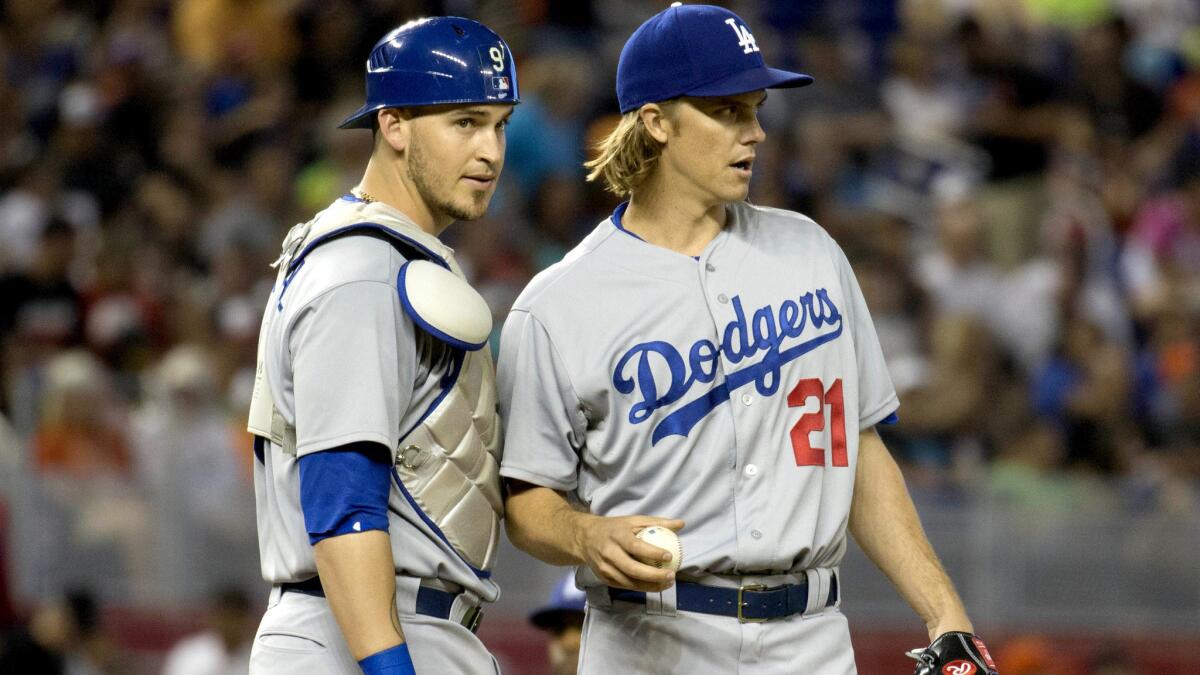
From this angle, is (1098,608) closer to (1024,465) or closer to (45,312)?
(1024,465)

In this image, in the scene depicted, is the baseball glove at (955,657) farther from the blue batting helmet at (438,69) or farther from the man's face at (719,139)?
the blue batting helmet at (438,69)

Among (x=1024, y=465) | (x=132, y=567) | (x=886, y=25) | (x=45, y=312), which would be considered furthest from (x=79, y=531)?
(x=886, y=25)

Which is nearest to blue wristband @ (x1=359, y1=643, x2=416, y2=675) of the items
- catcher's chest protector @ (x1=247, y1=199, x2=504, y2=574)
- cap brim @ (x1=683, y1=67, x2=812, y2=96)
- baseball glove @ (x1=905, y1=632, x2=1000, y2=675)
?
catcher's chest protector @ (x1=247, y1=199, x2=504, y2=574)

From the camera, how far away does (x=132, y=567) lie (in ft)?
27.4

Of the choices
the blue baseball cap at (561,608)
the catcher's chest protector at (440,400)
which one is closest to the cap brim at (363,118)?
the catcher's chest protector at (440,400)

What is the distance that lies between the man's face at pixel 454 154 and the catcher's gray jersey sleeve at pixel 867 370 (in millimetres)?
855

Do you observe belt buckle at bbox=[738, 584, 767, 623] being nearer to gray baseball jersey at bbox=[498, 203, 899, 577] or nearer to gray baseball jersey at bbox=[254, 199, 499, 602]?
gray baseball jersey at bbox=[498, 203, 899, 577]

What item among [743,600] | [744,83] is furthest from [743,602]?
[744,83]

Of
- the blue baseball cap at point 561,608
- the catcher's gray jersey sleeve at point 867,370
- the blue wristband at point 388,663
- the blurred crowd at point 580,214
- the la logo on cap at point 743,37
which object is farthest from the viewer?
the blurred crowd at point 580,214

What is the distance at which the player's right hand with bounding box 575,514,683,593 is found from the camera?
335 centimetres

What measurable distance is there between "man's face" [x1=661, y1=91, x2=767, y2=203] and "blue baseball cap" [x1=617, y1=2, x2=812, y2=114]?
0.05m

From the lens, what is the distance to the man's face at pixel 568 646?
4.69m

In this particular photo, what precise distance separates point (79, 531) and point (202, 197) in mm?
3210

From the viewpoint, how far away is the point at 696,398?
12.5 ft
